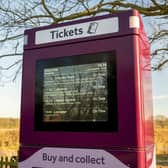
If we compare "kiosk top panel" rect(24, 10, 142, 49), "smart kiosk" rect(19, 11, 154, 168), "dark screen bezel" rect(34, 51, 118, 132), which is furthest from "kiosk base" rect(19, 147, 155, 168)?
"kiosk top panel" rect(24, 10, 142, 49)


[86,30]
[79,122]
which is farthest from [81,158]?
[86,30]

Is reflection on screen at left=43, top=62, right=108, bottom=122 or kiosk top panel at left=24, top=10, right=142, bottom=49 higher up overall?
kiosk top panel at left=24, top=10, right=142, bottom=49

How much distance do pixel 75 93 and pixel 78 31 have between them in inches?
Answer: 23.9

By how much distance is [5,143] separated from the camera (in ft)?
108

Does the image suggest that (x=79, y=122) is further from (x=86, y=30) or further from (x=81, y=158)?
(x=86, y=30)

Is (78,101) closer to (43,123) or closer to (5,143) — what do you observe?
(43,123)

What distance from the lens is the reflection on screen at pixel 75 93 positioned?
305 centimetres

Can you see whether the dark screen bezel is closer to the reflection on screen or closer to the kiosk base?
the reflection on screen

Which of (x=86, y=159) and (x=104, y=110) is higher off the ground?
(x=104, y=110)

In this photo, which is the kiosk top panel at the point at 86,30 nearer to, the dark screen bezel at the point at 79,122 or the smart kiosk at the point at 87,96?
the smart kiosk at the point at 87,96

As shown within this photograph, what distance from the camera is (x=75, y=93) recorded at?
3168 mm

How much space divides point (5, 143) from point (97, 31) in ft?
103

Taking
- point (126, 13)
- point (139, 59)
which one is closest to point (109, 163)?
point (139, 59)

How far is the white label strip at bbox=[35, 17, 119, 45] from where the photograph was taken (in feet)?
10.2
